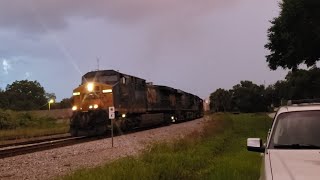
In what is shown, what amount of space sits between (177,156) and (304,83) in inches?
2996

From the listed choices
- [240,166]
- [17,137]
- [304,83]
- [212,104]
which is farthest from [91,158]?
[212,104]

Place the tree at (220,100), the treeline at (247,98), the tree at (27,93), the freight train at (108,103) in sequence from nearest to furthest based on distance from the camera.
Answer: the freight train at (108,103) < the tree at (27,93) < the treeline at (247,98) < the tree at (220,100)

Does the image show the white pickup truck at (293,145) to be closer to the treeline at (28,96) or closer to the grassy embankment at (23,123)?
the grassy embankment at (23,123)

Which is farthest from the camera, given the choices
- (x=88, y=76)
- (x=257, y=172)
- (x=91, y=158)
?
(x=88, y=76)

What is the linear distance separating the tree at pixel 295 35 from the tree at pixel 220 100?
11221 cm

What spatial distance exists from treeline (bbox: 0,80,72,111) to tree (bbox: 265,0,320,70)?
97.8 meters

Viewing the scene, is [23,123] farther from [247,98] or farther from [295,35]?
[247,98]

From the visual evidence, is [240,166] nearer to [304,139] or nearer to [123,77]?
[304,139]

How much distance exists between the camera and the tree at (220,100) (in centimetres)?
15950

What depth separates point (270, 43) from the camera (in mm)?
42469

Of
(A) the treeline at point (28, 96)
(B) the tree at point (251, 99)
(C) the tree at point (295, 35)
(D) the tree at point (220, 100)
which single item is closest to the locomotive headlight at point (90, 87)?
(C) the tree at point (295, 35)

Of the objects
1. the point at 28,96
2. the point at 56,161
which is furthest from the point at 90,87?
the point at 28,96

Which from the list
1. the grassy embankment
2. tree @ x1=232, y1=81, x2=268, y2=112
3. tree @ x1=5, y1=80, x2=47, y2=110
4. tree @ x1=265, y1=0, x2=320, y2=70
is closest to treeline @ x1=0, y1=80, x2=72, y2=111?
tree @ x1=5, y1=80, x2=47, y2=110

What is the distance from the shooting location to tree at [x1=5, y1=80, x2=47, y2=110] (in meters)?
133
